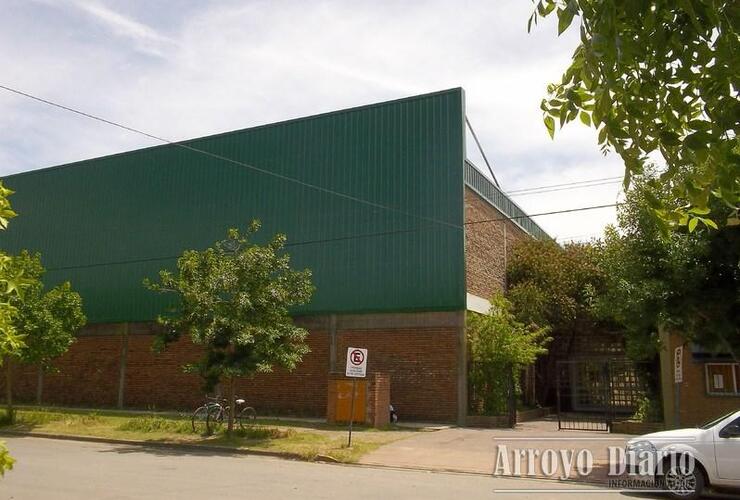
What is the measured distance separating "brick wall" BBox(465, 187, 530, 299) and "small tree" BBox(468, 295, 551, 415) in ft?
5.70

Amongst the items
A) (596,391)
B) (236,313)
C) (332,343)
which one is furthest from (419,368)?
(596,391)

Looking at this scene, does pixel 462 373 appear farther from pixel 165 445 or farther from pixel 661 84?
pixel 661 84

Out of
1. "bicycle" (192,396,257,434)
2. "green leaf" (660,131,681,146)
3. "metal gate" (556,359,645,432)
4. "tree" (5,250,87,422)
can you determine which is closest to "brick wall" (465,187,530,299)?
"metal gate" (556,359,645,432)

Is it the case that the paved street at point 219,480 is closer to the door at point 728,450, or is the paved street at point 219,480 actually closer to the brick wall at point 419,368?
the door at point 728,450

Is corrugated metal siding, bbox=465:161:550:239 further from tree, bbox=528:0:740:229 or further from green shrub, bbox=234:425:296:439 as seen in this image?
tree, bbox=528:0:740:229

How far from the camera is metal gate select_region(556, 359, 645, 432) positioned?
2395 centimetres

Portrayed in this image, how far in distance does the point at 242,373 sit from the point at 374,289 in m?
8.01

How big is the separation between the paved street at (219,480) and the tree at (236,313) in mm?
2920

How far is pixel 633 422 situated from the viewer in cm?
2036

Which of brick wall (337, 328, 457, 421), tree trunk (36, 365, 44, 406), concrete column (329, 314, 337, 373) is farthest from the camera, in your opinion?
tree trunk (36, 365, 44, 406)

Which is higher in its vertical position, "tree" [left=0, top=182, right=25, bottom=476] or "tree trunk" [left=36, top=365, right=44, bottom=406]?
"tree" [left=0, top=182, right=25, bottom=476]

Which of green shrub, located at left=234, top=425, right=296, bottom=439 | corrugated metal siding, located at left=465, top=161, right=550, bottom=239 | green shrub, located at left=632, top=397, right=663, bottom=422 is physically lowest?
green shrub, located at left=234, top=425, right=296, bottom=439

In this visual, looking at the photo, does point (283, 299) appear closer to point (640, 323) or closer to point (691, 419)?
point (640, 323)

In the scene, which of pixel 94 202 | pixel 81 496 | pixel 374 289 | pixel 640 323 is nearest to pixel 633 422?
pixel 640 323
